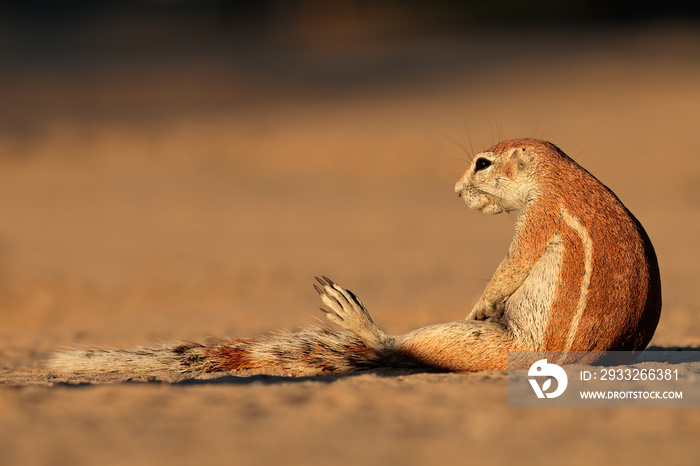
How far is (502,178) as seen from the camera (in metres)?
5.81

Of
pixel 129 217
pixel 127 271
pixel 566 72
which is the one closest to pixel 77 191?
pixel 129 217

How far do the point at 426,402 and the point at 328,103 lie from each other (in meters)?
23.5

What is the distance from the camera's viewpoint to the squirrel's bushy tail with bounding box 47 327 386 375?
585cm

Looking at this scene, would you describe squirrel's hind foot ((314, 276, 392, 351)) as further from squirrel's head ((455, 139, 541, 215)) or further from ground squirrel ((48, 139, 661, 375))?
squirrel's head ((455, 139, 541, 215))

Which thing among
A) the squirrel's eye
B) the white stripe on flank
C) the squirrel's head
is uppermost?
the squirrel's eye

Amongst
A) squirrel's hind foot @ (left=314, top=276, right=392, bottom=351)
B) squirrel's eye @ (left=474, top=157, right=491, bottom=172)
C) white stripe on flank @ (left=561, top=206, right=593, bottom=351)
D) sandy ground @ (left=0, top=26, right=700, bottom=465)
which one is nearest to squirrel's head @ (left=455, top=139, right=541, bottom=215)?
squirrel's eye @ (left=474, top=157, right=491, bottom=172)

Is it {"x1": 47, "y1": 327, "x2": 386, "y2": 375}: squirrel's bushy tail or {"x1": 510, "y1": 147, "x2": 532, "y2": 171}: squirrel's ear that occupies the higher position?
{"x1": 510, "y1": 147, "x2": 532, "y2": 171}: squirrel's ear

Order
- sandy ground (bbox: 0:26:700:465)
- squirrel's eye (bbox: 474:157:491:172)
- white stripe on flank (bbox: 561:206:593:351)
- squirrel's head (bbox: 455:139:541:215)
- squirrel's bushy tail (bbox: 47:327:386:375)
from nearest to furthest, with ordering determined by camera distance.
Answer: sandy ground (bbox: 0:26:700:465), white stripe on flank (bbox: 561:206:593:351), squirrel's head (bbox: 455:139:541:215), squirrel's bushy tail (bbox: 47:327:386:375), squirrel's eye (bbox: 474:157:491:172)

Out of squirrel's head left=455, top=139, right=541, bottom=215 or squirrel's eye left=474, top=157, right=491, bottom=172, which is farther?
squirrel's eye left=474, top=157, right=491, bottom=172

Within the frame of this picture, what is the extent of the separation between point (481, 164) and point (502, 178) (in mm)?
261

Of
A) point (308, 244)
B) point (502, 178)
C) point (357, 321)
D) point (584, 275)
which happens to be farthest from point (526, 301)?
point (308, 244)

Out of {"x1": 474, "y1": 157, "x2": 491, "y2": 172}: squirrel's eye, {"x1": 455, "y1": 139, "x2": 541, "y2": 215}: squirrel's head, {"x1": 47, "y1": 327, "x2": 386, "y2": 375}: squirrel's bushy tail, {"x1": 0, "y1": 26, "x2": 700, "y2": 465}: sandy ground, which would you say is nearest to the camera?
{"x1": 0, "y1": 26, "x2": 700, "y2": 465}: sandy ground

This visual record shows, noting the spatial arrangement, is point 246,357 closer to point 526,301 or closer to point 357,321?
point 357,321

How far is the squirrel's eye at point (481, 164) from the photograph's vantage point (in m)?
5.97
